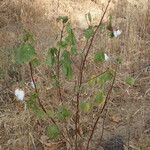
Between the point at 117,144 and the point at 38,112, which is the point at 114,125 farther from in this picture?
the point at 38,112

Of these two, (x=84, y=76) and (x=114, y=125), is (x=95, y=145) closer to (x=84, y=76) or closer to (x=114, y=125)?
(x=114, y=125)

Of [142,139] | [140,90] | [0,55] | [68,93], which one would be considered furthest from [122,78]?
[0,55]

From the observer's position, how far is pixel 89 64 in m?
4.00

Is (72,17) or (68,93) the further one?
(72,17)

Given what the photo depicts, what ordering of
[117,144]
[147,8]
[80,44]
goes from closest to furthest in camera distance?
[117,144] → [80,44] → [147,8]

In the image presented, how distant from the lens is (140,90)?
150 inches

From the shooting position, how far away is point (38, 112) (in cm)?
256

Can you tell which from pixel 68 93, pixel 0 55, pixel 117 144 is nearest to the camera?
pixel 117 144

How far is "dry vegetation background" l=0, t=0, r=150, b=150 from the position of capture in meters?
3.30

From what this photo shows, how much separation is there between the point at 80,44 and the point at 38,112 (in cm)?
194

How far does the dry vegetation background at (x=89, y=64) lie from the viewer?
330 centimetres

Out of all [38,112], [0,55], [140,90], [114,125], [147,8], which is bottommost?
[38,112]

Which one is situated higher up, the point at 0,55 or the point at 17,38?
the point at 17,38

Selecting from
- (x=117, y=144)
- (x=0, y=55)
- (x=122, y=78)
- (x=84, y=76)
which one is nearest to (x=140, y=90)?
(x=122, y=78)
